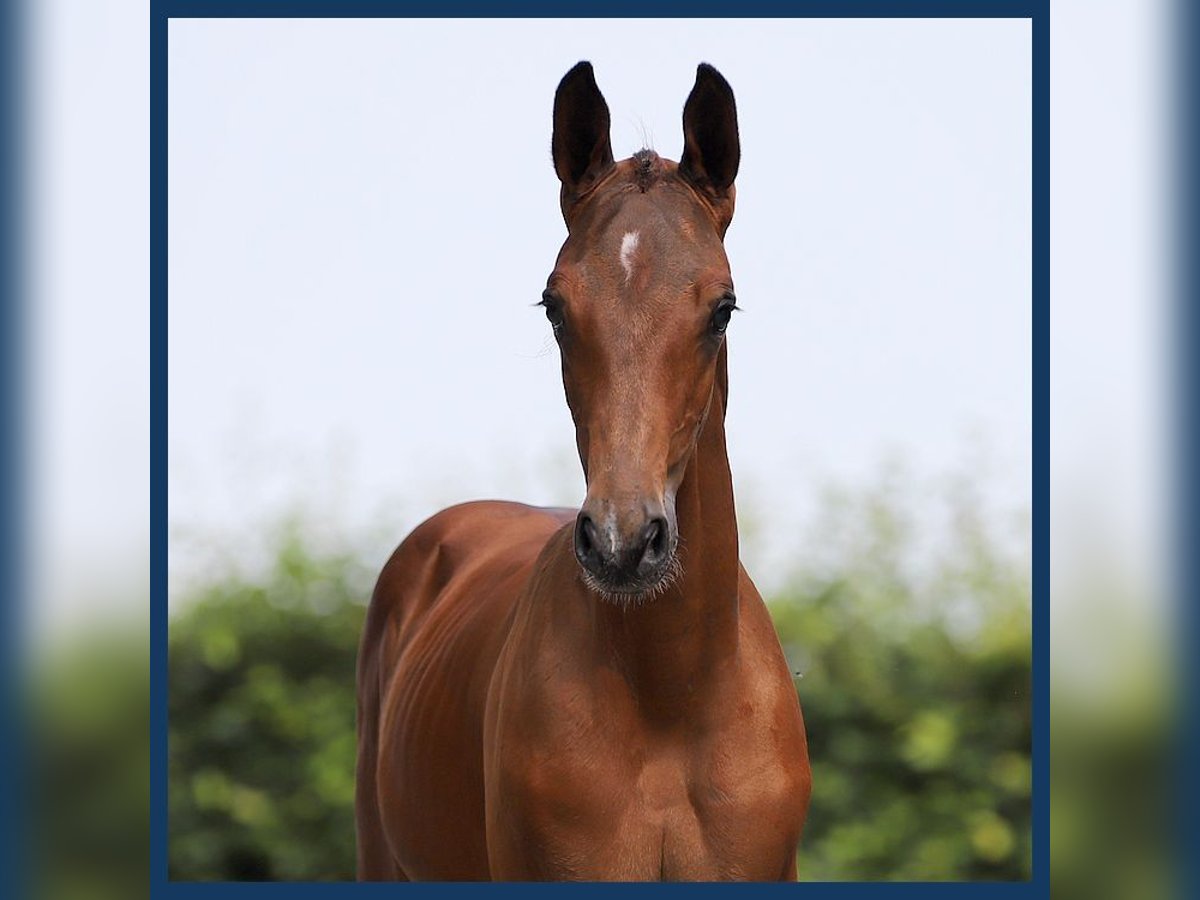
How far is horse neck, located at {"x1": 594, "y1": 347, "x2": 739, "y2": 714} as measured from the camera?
3.51 meters

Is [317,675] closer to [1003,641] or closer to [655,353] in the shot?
[1003,641]

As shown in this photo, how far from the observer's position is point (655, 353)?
128 inches

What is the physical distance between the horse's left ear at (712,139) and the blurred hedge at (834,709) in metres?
3.26

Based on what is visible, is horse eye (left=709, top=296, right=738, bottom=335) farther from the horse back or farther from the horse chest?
the horse back

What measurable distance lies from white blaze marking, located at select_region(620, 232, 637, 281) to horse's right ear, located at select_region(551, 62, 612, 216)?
31cm

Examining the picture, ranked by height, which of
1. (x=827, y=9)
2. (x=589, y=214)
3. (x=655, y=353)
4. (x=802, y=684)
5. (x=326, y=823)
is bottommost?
(x=326, y=823)

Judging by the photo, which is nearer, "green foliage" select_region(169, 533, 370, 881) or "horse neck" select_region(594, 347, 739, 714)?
"horse neck" select_region(594, 347, 739, 714)

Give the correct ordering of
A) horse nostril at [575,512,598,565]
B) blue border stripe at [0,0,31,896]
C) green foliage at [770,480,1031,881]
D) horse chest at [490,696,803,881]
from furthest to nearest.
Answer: green foliage at [770,480,1031,881], horse chest at [490,696,803,881], horse nostril at [575,512,598,565], blue border stripe at [0,0,31,896]

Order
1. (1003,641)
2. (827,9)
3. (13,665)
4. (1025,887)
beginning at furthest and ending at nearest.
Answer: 1. (1003,641)
2. (827,9)
3. (1025,887)
4. (13,665)

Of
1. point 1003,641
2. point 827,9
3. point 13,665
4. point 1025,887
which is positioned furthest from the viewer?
point 1003,641

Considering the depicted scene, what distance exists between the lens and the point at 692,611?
3531 mm

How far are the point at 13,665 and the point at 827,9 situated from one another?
2.07m

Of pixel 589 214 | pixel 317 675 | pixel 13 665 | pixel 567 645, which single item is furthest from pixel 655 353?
pixel 317 675

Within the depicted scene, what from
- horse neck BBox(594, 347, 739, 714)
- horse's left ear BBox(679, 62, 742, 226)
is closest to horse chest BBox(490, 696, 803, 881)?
horse neck BBox(594, 347, 739, 714)
